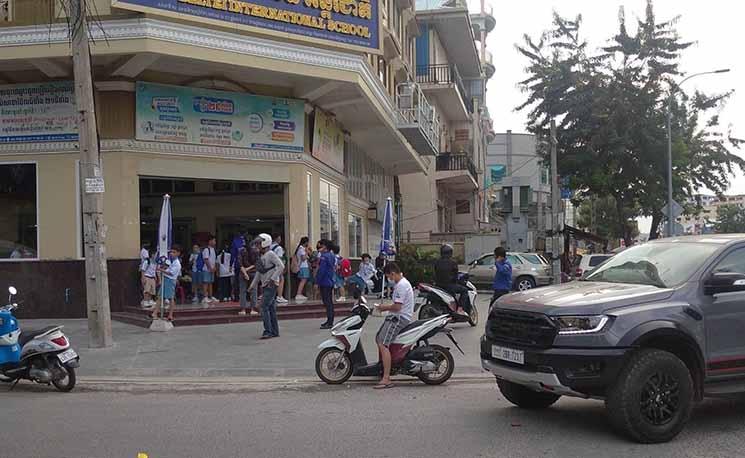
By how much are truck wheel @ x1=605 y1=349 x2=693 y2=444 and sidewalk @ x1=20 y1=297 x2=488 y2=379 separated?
4.15m

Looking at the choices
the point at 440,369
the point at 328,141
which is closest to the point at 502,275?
the point at 440,369

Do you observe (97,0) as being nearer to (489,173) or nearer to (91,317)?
(91,317)

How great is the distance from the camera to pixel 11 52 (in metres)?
14.6

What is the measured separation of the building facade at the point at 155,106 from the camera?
14656mm

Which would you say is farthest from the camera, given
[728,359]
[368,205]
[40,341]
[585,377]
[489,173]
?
[489,173]

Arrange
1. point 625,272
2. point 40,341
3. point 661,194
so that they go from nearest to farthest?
point 625,272
point 40,341
point 661,194

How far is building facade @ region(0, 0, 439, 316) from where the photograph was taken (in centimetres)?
1466

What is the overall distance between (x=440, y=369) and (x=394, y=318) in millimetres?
968

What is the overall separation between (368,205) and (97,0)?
44.7ft

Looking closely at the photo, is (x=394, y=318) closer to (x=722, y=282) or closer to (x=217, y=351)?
(x=722, y=282)

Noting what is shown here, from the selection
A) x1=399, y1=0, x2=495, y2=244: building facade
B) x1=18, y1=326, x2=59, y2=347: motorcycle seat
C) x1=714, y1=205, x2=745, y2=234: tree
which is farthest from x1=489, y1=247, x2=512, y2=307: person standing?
x1=714, y1=205, x2=745, y2=234: tree

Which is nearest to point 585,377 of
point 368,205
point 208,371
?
point 208,371

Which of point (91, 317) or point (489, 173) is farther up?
point (489, 173)

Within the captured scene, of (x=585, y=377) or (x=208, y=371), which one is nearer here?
(x=585, y=377)
